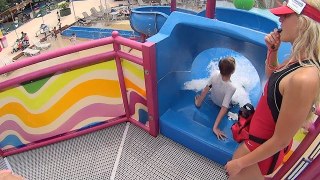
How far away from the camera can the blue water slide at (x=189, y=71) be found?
8.59 feet

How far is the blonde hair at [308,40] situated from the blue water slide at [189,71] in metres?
1.04

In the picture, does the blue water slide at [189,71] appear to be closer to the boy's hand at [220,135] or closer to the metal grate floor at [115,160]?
the boy's hand at [220,135]

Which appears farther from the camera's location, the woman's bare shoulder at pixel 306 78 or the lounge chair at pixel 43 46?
the lounge chair at pixel 43 46

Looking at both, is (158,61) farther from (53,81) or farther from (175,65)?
(53,81)

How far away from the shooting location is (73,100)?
116 inches

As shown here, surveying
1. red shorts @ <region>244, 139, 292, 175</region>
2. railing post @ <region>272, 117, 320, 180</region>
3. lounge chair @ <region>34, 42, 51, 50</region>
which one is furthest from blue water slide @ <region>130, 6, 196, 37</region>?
lounge chair @ <region>34, 42, 51, 50</region>

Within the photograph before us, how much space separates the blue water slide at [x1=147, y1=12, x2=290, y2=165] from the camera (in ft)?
8.59

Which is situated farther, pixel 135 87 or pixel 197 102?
pixel 197 102

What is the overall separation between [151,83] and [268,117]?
146 centimetres

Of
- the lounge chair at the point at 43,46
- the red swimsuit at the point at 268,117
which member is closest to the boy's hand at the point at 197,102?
the red swimsuit at the point at 268,117

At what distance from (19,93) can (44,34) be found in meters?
15.9

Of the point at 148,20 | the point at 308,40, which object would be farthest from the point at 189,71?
the point at 148,20

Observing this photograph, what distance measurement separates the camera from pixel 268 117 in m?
1.54

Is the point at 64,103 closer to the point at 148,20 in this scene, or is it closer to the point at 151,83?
the point at 151,83
